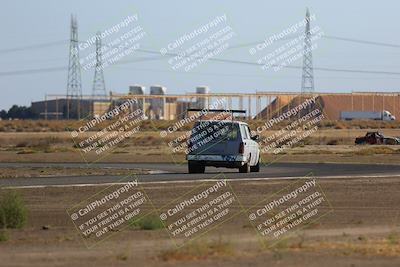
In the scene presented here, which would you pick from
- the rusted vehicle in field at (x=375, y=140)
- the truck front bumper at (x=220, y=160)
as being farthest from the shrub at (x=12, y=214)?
the rusted vehicle in field at (x=375, y=140)

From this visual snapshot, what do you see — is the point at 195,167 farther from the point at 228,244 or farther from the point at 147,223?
the point at 228,244

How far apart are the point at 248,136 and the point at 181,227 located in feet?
61.1

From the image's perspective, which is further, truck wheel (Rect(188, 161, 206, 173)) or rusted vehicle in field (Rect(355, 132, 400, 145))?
rusted vehicle in field (Rect(355, 132, 400, 145))

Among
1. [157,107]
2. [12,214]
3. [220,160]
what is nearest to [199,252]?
[12,214]

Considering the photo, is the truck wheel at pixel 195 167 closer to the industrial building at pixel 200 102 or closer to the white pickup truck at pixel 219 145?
the white pickup truck at pixel 219 145

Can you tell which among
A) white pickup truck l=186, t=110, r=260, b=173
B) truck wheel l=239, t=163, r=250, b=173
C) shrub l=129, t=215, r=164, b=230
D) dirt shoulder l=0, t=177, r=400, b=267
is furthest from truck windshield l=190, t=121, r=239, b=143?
shrub l=129, t=215, r=164, b=230

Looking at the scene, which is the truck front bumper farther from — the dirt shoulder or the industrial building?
the industrial building

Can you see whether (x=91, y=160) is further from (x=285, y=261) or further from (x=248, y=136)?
(x=285, y=261)

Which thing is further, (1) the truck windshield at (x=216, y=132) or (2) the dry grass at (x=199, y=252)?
(1) the truck windshield at (x=216, y=132)

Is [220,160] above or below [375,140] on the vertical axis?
above

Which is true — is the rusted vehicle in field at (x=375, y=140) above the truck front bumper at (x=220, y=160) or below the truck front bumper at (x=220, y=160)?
below

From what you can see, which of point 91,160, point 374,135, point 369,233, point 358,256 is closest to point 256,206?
point 369,233

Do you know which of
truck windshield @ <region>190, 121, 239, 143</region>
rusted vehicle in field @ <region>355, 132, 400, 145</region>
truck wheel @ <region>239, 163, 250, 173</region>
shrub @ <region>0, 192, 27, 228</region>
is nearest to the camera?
shrub @ <region>0, 192, 27, 228</region>

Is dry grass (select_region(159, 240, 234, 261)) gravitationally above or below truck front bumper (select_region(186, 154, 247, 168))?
above
